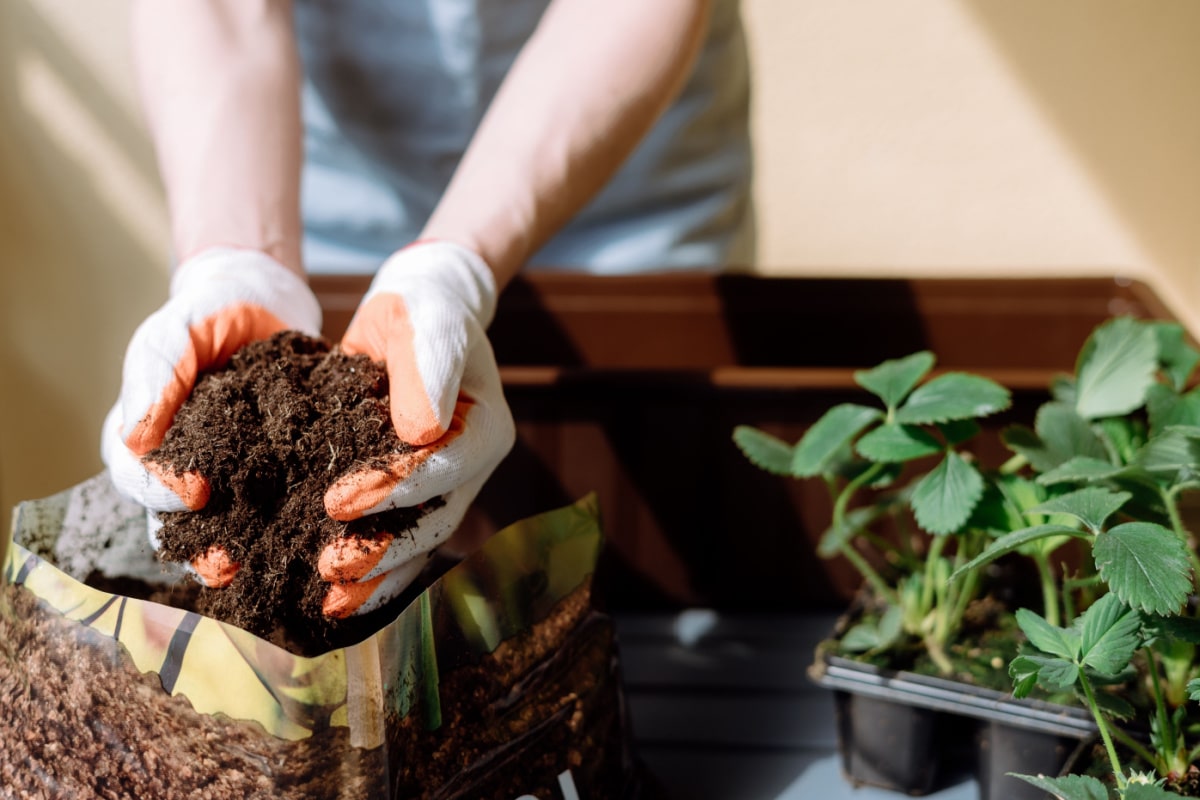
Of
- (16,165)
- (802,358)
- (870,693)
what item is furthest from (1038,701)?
(16,165)

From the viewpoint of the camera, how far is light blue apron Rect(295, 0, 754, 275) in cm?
99

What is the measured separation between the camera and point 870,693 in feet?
1.91

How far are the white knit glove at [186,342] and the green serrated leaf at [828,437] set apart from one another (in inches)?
13.4

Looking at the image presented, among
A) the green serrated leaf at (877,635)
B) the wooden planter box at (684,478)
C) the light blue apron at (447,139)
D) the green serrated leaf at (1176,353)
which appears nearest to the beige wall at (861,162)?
the light blue apron at (447,139)

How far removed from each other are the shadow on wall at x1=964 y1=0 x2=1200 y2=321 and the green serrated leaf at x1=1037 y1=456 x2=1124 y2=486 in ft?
4.75

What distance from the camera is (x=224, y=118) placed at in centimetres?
69

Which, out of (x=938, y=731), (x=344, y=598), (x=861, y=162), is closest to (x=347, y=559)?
(x=344, y=598)

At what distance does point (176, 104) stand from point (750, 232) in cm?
91

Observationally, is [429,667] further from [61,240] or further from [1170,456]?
[61,240]

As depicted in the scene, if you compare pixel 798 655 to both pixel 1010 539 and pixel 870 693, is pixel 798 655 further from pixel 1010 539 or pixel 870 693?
pixel 1010 539

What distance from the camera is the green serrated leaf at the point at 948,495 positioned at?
53 centimetres

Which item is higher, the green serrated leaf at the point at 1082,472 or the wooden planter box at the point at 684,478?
the green serrated leaf at the point at 1082,472

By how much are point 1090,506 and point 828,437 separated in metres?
0.16

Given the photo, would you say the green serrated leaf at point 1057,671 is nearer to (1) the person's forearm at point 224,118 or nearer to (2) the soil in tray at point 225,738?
(2) the soil in tray at point 225,738
